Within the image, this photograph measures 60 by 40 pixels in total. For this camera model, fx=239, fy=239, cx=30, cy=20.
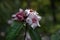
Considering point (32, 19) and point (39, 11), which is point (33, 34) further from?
point (39, 11)

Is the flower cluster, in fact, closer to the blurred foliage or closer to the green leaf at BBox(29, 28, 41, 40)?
the green leaf at BBox(29, 28, 41, 40)

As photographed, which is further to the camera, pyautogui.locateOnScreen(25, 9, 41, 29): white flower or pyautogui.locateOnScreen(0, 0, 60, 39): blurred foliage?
pyautogui.locateOnScreen(0, 0, 60, 39): blurred foliage

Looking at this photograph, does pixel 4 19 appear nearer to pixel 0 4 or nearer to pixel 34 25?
pixel 0 4

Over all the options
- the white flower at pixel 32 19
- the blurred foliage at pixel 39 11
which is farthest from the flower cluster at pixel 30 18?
the blurred foliage at pixel 39 11

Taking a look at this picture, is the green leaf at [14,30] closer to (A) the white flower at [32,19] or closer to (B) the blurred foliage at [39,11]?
(A) the white flower at [32,19]

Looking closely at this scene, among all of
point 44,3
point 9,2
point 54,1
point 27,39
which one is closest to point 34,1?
point 44,3

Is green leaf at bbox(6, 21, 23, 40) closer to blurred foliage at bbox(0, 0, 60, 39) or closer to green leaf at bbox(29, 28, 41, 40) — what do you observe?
green leaf at bbox(29, 28, 41, 40)

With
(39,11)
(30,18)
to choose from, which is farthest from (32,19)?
(39,11)

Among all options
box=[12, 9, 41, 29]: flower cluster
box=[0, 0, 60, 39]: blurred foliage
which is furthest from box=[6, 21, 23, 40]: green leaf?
box=[0, 0, 60, 39]: blurred foliage

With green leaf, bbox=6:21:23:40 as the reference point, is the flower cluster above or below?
above

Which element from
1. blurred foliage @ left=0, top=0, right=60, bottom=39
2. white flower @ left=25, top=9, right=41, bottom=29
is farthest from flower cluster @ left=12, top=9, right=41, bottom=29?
Result: blurred foliage @ left=0, top=0, right=60, bottom=39

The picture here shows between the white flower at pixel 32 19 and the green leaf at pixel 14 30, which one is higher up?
the white flower at pixel 32 19
